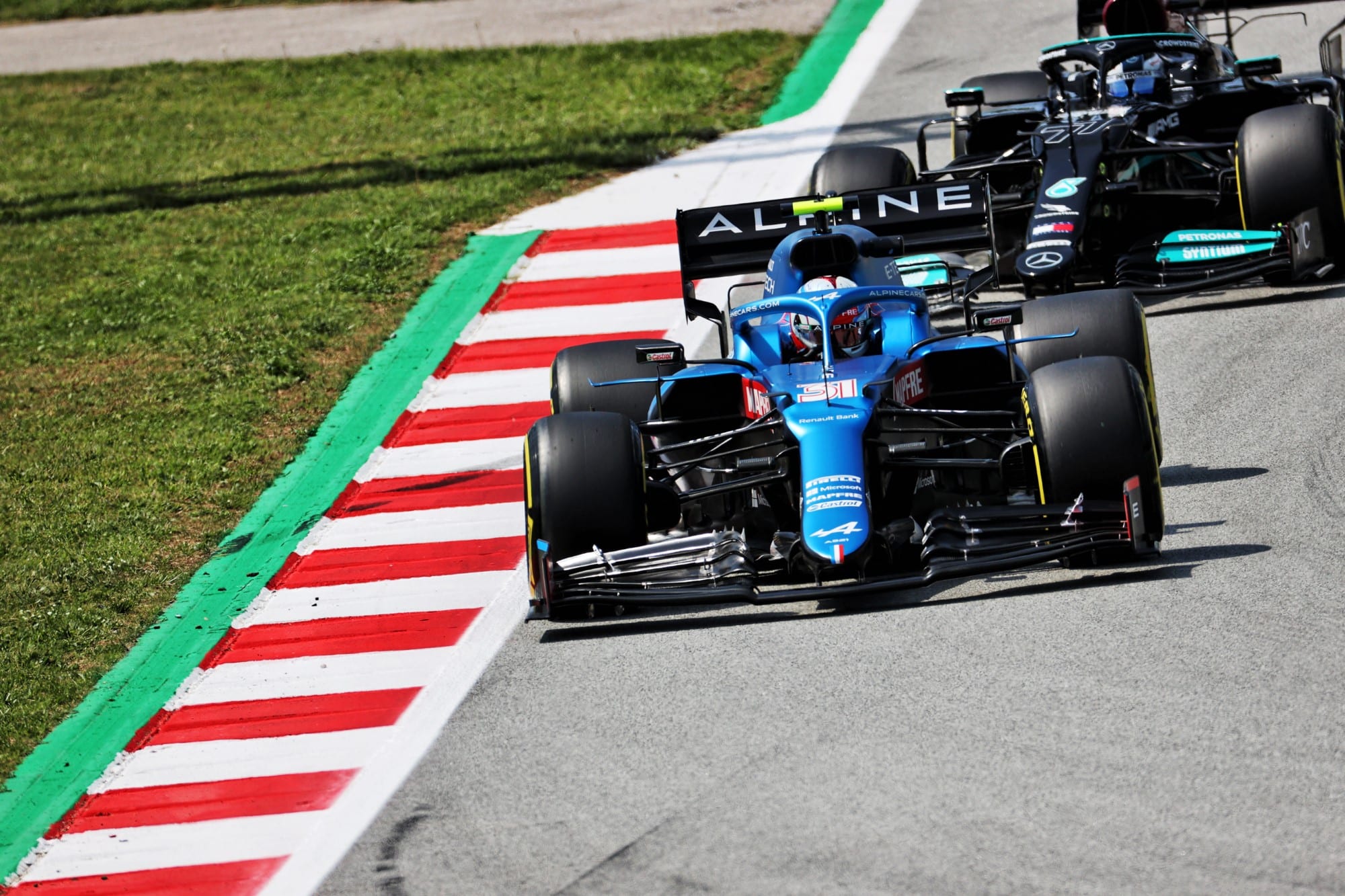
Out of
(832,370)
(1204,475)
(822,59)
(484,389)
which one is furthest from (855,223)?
(822,59)

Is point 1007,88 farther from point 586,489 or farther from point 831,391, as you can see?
point 586,489

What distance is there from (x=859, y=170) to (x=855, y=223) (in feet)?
9.01

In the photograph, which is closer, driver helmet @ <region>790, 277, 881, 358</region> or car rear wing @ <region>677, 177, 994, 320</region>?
driver helmet @ <region>790, 277, 881, 358</region>

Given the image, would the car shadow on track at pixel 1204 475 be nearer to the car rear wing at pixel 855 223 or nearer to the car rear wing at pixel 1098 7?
the car rear wing at pixel 855 223

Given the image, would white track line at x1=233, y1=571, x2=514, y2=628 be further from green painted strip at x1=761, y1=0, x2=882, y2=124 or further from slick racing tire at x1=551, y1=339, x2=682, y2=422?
green painted strip at x1=761, y1=0, x2=882, y2=124

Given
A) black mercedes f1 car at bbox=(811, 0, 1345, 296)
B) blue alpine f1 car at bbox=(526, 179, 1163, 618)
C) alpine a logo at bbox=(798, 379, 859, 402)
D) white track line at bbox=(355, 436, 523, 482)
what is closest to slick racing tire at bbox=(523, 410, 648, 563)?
blue alpine f1 car at bbox=(526, 179, 1163, 618)

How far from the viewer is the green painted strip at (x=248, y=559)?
788 cm

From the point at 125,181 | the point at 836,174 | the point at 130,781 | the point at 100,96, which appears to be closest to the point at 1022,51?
the point at 836,174

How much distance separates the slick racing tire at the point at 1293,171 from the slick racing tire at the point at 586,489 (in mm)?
5297

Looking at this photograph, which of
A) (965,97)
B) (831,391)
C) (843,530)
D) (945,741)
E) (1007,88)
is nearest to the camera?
(945,741)

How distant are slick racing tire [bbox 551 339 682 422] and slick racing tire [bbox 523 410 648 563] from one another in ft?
4.07

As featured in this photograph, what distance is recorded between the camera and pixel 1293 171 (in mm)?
11539

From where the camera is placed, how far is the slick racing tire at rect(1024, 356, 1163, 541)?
774 cm

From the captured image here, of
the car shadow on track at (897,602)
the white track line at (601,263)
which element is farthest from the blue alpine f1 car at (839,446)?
the white track line at (601,263)
